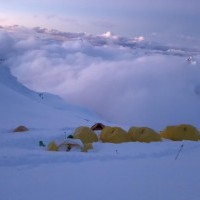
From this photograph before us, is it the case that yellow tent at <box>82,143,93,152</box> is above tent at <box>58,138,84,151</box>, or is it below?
below

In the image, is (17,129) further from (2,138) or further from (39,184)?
(39,184)

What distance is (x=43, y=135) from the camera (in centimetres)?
1474

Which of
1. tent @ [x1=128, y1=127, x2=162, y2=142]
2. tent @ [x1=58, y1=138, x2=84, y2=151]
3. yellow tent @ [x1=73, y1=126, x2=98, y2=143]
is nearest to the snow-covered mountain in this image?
yellow tent @ [x1=73, y1=126, x2=98, y2=143]

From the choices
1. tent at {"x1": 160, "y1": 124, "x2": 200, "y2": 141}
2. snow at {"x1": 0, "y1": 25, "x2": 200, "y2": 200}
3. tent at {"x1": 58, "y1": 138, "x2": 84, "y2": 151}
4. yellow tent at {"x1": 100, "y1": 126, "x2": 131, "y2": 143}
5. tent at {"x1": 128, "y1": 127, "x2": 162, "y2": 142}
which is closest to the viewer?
snow at {"x1": 0, "y1": 25, "x2": 200, "y2": 200}

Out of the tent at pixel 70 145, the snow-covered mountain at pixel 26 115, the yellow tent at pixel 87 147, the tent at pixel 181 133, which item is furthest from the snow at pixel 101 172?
the snow-covered mountain at pixel 26 115

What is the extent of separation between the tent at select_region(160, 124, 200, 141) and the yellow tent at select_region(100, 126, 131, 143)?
2255 millimetres

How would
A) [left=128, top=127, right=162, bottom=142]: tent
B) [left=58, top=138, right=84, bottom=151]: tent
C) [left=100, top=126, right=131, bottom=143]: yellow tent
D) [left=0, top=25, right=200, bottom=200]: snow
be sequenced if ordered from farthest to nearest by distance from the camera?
[left=128, top=127, right=162, bottom=142]: tent
[left=100, top=126, right=131, bottom=143]: yellow tent
[left=58, top=138, right=84, bottom=151]: tent
[left=0, top=25, right=200, bottom=200]: snow

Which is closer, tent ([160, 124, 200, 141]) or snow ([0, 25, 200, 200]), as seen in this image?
snow ([0, 25, 200, 200])

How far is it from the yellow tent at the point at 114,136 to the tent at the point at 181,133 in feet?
7.40

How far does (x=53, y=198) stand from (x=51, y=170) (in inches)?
71.1

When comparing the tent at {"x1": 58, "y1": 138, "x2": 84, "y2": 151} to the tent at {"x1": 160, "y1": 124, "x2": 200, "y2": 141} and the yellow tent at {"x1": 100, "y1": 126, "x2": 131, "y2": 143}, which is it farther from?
the tent at {"x1": 160, "y1": 124, "x2": 200, "y2": 141}

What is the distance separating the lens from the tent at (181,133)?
627 inches

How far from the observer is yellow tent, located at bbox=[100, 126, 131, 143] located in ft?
48.4

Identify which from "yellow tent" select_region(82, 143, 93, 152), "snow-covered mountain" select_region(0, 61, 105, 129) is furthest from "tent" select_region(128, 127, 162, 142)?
"snow-covered mountain" select_region(0, 61, 105, 129)
